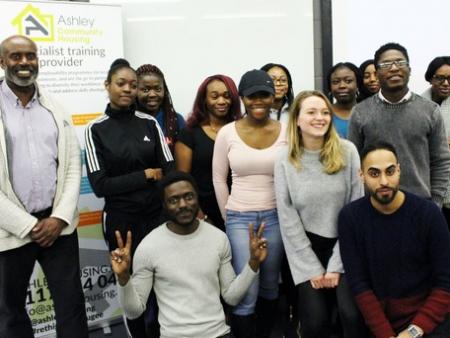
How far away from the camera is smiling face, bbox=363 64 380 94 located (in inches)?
141

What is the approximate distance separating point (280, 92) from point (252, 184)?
3.41 ft

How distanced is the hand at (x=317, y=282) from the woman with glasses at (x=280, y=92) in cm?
126

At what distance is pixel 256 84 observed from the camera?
257cm

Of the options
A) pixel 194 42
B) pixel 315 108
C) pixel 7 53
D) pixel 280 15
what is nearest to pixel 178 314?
pixel 315 108

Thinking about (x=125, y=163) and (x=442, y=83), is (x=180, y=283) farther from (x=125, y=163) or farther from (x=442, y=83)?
(x=442, y=83)

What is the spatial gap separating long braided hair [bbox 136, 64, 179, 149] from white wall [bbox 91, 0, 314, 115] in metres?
0.64

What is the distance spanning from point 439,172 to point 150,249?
1.60 meters

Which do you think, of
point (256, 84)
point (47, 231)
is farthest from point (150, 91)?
point (47, 231)

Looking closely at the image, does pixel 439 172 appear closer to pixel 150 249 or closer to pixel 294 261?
pixel 294 261

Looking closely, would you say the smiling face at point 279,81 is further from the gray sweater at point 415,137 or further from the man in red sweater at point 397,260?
the man in red sweater at point 397,260

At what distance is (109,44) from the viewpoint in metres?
3.26

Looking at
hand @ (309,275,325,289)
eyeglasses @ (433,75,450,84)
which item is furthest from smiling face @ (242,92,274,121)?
eyeglasses @ (433,75,450,84)

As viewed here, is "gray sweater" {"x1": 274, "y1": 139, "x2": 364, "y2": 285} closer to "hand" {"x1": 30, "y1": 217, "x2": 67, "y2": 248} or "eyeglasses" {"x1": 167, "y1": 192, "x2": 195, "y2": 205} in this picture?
"eyeglasses" {"x1": 167, "y1": 192, "x2": 195, "y2": 205}

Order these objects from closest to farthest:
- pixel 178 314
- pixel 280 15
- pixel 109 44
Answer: pixel 178 314 < pixel 109 44 < pixel 280 15
